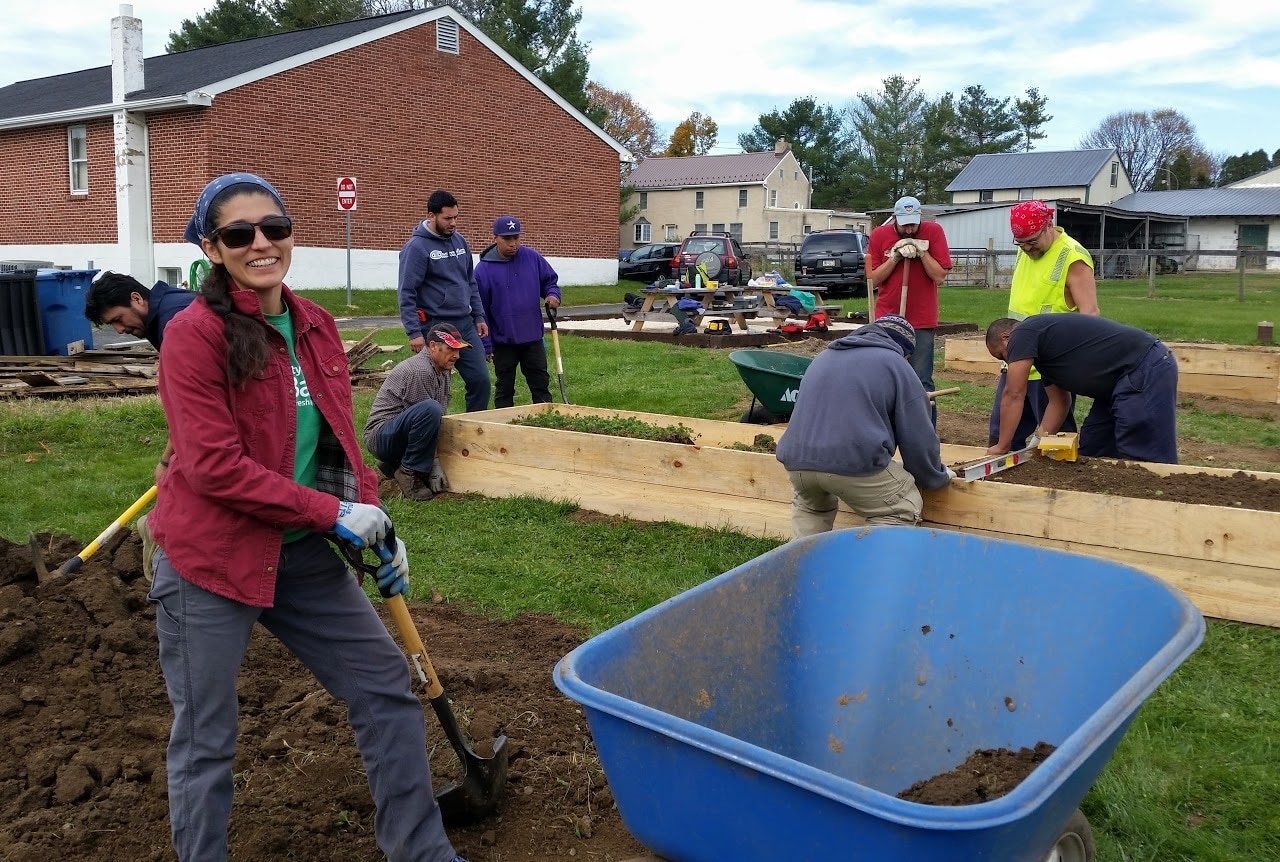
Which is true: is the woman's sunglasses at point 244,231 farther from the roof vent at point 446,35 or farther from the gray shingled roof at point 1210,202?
the gray shingled roof at point 1210,202

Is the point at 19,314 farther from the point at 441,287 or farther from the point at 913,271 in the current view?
the point at 913,271

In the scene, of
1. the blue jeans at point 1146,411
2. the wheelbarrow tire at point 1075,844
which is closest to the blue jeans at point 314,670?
the wheelbarrow tire at point 1075,844

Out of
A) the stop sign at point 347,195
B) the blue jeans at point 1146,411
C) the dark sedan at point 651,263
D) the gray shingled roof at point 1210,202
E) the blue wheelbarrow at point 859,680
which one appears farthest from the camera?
the gray shingled roof at point 1210,202

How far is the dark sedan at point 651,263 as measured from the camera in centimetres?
3519

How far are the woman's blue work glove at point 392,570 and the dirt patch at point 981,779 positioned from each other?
1.39 m

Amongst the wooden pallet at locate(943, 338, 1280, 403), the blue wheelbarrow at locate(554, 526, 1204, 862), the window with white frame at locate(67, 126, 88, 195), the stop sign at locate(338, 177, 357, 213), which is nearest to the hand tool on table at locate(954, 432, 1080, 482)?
the blue wheelbarrow at locate(554, 526, 1204, 862)

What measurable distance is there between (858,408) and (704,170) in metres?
62.3

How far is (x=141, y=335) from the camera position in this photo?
5188mm

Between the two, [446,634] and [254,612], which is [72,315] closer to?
[446,634]

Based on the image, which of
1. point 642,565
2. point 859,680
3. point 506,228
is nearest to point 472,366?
point 506,228

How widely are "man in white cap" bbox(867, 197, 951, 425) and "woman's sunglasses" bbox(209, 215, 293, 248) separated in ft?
20.3

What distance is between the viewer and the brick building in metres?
25.2

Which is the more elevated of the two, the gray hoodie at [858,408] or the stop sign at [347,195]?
the stop sign at [347,195]

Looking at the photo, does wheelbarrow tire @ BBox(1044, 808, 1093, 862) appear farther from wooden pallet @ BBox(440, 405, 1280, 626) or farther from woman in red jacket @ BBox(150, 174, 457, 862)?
woman in red jacket @ BBox(150, 174, 457, 862)
